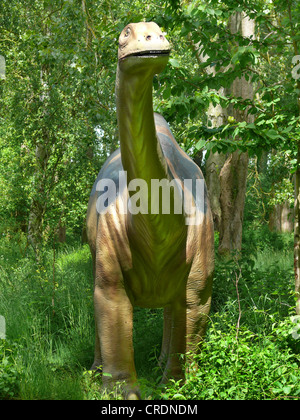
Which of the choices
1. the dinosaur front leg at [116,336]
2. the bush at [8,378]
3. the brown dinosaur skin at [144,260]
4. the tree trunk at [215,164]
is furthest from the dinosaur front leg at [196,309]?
the tree trunk at [215,164]

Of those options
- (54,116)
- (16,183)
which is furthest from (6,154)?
(54,116)

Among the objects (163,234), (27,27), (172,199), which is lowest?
(163,234)

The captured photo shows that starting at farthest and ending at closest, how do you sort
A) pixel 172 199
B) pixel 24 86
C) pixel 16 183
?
1. pixel 16 183
2. pixel 24 86
3. pixel 172 199

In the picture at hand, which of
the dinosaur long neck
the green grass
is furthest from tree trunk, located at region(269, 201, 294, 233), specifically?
the dinosaur long neck

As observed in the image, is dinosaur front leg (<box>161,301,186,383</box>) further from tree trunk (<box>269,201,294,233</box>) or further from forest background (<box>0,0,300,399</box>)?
tree trunk (<box>269,201,294,233</box>)

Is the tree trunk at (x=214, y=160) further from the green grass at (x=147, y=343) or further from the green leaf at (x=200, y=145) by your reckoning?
the green leaf at (x=200, y=145)

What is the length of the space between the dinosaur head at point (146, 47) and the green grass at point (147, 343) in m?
2.01

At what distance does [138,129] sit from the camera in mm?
2633

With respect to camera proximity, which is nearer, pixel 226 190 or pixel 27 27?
pixel 226 190

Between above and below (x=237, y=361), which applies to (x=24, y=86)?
above

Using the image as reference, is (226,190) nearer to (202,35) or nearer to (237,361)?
(202,35)

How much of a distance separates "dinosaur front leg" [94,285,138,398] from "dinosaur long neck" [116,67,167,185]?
87 centimetres
